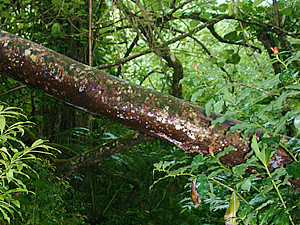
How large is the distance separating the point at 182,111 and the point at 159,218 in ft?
8.39

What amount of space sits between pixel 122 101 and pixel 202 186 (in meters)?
0.39

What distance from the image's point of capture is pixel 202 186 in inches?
30.9

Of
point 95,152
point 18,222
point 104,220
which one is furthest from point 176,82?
point 104,220

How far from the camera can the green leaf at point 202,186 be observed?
0.77m

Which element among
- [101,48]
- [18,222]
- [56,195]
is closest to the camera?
[18,222]

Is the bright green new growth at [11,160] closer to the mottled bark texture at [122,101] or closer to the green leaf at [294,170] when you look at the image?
the mottled bark texture at [122,101]

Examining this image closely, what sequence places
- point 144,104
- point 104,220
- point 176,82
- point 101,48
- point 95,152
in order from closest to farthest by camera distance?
1. point 144,104
2. point 176,82
3. point 95,152
4. point 104,220
5. point 101,48

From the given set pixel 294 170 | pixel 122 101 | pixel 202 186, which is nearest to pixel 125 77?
pixel 122 101

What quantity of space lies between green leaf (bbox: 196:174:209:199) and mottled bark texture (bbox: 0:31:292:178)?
175mm

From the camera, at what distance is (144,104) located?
94cm

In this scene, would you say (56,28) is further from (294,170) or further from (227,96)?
(294,170)

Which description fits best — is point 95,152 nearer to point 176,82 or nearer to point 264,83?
point 176,82

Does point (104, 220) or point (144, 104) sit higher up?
point (144, 104)

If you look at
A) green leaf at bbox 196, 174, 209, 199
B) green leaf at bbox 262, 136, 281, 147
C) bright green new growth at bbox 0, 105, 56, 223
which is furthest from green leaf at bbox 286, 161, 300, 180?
bright green new growth at bbox 0, 105, 56, 223
